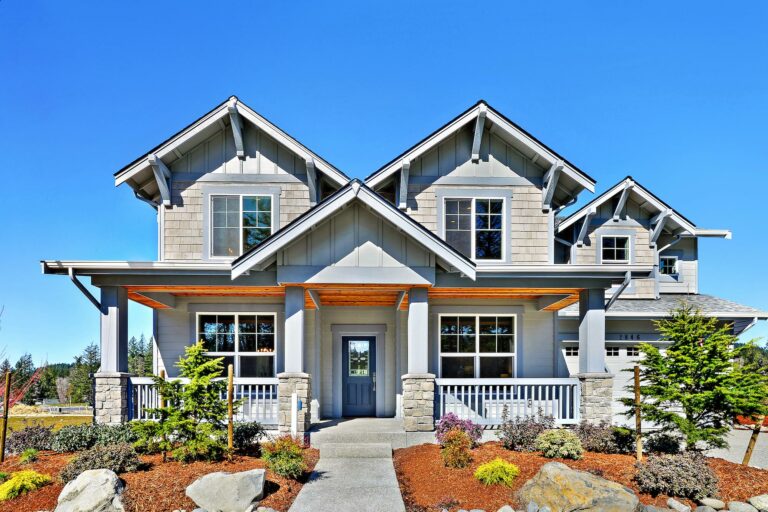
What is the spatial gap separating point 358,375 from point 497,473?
6294 mm

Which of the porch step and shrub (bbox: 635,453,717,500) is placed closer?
shrub (bbox: 635,453,717,500)

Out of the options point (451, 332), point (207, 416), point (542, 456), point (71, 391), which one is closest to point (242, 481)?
point (207, 416)

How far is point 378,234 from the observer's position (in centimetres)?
1021

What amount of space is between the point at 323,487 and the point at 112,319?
5.83 metres

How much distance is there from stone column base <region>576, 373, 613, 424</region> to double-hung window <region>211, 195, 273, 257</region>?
782cm

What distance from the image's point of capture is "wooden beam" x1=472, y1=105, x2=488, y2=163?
1230 cm

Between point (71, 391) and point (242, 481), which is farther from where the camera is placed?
point (71, 391)

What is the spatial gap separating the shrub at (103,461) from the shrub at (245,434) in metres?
1.62

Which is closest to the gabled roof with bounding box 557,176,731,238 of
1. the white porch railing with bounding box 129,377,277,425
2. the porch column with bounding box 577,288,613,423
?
the porch column with bounding box 577,288,613,423

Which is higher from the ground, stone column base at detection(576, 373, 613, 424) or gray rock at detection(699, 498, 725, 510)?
stone column base at detection(576, 373, 613, 424)

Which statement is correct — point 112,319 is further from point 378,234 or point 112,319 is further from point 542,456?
point 542,456

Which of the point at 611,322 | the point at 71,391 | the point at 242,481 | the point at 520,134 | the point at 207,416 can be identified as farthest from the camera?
the point at 71,391

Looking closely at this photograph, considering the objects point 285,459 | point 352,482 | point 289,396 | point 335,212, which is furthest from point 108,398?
point 335,212

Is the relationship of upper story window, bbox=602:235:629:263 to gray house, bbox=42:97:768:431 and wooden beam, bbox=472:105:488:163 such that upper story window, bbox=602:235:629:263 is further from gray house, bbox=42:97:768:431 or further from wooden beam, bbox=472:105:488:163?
wooden beam, bbox=472:105:488:163
